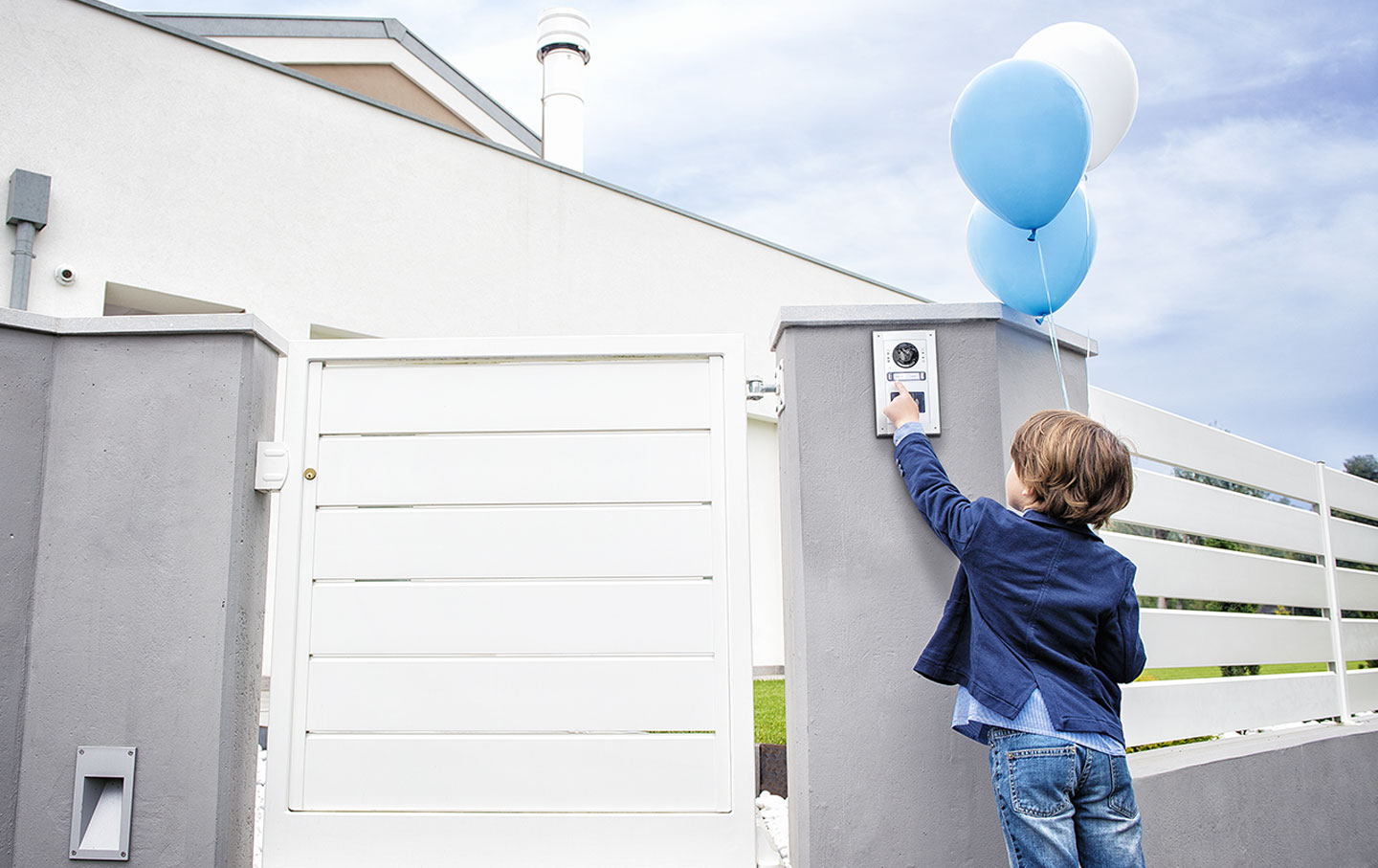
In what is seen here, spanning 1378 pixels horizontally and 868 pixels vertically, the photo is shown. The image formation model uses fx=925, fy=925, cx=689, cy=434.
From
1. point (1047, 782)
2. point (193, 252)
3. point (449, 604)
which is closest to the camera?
point (1047, 782)

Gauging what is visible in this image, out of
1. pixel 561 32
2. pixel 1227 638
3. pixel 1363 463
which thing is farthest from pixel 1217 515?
pixel 1363 463

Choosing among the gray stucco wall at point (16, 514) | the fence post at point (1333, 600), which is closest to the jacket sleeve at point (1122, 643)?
the gray stucco wall at point (16, 514)

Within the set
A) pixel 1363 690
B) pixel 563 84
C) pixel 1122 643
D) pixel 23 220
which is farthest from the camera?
pixel 563 84

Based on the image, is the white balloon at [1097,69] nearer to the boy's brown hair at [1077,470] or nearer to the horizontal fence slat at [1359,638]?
the boy's brown hair at [1077,470]

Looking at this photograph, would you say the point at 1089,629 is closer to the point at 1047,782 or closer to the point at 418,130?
the point at 1047,782

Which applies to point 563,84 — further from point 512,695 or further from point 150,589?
point 512,695

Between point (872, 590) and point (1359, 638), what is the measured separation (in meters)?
3.79

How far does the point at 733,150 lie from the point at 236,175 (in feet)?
67.5

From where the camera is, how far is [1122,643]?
2.04 meters

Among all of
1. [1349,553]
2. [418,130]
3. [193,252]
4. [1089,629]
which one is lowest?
[1089,629]

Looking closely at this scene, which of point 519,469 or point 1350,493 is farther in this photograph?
point 1350,493

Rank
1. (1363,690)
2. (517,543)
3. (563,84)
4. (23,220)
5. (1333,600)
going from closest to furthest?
1. (517,543)
2. (1333,600)
3. (1363,690)
4. (23,220)
5. (563,84)

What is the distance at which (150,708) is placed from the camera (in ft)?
7.74

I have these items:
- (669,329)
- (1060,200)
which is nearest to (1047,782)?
(1060,200)
